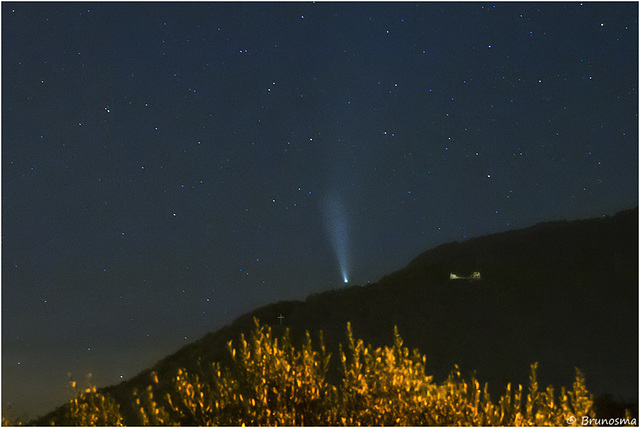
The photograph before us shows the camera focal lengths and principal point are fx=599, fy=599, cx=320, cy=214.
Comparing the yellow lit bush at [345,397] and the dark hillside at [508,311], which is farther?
the dark hillside at [508,311]

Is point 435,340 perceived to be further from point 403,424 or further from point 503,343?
point 403,424

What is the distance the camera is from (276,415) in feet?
23.8

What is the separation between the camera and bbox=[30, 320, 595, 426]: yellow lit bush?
7012 mm

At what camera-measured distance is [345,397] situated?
715 cm

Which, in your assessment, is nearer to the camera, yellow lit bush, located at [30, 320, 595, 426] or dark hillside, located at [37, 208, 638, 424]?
yellow lit bush, located at [30, 320, 595, 426]

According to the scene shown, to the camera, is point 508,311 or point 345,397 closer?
point 345,397

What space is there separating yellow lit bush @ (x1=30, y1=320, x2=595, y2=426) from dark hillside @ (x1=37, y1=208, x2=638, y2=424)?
1609 cm

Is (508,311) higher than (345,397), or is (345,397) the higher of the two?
(508,311)

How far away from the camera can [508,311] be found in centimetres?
3053

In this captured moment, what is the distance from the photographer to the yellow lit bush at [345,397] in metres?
7.01

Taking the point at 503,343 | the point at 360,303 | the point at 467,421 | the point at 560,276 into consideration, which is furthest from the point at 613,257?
the point at 467,421

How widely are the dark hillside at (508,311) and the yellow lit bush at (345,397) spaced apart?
1609cm

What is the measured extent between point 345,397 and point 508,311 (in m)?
25.3

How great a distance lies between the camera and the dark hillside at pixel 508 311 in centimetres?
2573
